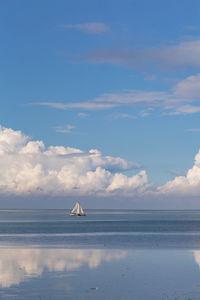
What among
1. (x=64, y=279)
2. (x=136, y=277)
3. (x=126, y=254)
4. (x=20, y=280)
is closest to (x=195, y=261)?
(x=126, y=254)

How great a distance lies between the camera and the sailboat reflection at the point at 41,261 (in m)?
41.9

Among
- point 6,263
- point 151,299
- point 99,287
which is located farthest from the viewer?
point 6,263

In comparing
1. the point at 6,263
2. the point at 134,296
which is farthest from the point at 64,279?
the point at 6,263

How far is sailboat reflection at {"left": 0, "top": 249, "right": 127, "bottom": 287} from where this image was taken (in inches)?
1651

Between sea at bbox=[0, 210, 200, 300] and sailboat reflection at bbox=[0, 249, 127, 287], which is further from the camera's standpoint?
sailboat reflection at bbox=[0, 249, 127, 287]

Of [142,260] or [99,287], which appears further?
[142,260]

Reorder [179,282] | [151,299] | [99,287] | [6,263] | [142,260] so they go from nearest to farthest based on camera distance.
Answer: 1. [151,299]
2. [99,287]
3. [179,282]
4. [6,263]
5. [142,260]

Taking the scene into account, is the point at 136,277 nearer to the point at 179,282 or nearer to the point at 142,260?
the point at 179,282

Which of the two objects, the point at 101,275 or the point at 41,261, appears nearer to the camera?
the point at 101,275

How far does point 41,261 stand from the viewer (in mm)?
51688

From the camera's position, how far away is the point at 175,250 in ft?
216

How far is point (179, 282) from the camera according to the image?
3862 cm

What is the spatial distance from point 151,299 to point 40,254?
30079 millimetres

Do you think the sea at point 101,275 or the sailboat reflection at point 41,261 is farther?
the sailboat reflection at point 41,261
